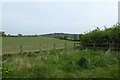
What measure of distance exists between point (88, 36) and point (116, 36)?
12.9 ft

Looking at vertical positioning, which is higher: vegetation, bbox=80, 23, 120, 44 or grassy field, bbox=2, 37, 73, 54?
vegetation, bbox=80, 23, 120, 44

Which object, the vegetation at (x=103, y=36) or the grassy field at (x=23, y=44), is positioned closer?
the grassy field at (x=23, y=44)

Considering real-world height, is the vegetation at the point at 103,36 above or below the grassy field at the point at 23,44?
above

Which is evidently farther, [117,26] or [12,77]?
[117,26]

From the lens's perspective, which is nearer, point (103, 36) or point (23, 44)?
point (103, 36)

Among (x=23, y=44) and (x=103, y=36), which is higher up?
(x=103, y=36)

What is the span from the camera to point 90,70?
10812mm

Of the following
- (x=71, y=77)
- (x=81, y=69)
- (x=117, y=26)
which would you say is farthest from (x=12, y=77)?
(x=117, y=26)

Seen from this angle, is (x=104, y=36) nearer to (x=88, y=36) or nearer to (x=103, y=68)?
(x=88, y=36)

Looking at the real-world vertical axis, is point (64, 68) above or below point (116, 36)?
below

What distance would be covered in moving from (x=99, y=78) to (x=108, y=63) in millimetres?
3312

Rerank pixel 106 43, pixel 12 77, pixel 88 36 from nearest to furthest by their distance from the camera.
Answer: pixel 12 77, pixel 106 43, pixel 88 36

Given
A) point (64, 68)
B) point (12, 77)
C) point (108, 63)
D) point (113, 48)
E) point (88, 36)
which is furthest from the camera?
point (88, 36)

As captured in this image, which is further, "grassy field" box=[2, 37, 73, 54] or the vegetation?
the vegetation
